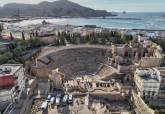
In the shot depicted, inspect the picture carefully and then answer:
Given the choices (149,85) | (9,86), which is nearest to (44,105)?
(9,86)

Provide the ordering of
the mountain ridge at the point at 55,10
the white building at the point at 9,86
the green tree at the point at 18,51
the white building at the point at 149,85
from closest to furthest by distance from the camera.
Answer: the white building at the point at 9,86 → the white building at the point at 149,85 → the green tree at the point at 18,51 → the mountain ridge at the point at 55,10

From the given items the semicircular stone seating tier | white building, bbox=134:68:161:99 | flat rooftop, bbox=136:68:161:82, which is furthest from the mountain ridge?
white building, bbox=134:68:161:99

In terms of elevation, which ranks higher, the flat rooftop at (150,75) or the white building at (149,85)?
the flat rooftop at (150,75)

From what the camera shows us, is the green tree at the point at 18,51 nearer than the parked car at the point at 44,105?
No

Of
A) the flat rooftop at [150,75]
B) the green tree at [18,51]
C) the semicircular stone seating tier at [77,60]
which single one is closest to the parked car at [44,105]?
the semicircular stone seating tier at [77,60]

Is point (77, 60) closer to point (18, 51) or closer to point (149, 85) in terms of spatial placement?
point (18, 51)

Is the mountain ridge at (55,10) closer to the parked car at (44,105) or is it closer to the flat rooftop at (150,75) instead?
the flat rooftop at (150,75)

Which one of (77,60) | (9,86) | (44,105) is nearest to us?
(9,86)

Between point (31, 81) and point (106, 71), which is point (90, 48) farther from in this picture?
point (31, 81)
